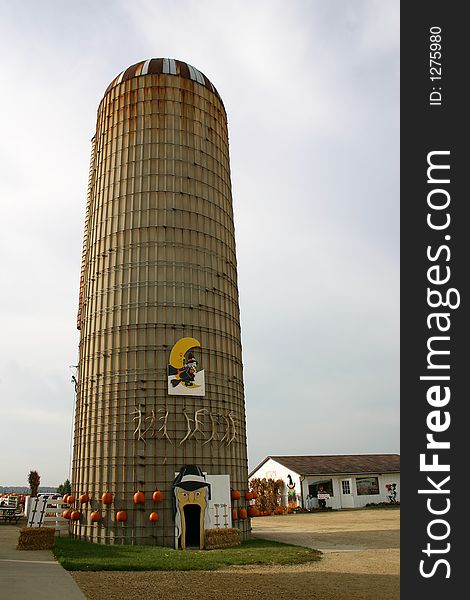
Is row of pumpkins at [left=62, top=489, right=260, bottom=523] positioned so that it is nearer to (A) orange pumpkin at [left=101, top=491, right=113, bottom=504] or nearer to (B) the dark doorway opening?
(A) orange pumpkin at [left=101, top=491, right=113, bottom=504]

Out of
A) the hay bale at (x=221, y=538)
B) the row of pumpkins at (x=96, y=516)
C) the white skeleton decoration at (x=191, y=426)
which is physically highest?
the white skeleton decoration at (x=191, y=426)

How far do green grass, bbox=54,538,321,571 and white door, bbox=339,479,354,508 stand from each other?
132 feet

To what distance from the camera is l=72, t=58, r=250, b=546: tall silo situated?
104 ft

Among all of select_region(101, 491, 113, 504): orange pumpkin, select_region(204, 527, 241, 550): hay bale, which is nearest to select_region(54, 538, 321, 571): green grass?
select_region(204, 527, 241, 550): hay bale

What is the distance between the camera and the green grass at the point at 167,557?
71.9ft

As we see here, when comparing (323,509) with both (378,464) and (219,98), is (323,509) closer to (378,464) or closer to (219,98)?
(378,464)

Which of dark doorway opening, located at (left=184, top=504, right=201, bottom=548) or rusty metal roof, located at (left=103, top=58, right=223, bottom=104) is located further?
rusty metal roof, located at (left=103, top=58, right=223, bottom=104)

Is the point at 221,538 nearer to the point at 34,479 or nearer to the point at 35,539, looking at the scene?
the point at 35,539

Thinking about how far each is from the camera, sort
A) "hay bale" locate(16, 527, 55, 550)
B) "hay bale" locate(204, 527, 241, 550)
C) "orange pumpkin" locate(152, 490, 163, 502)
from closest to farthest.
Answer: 1. "hay bale" locate(16, 527, 55, 550)
2. "hay bale" locate(204, 527, 241, 550)
3. "orange pumpkin" locate(152, 490, 163, 502)

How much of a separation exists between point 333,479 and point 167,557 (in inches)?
1812

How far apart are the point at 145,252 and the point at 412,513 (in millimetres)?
25390

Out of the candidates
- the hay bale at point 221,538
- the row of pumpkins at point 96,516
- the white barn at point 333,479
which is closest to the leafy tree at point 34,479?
the white barn at point 333,479

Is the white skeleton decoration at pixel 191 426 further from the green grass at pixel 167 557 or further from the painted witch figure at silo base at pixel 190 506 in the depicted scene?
the green grass at pixel 167 557

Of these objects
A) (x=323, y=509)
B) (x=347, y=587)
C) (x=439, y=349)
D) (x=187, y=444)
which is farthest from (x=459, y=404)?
(x=323, y=509)
